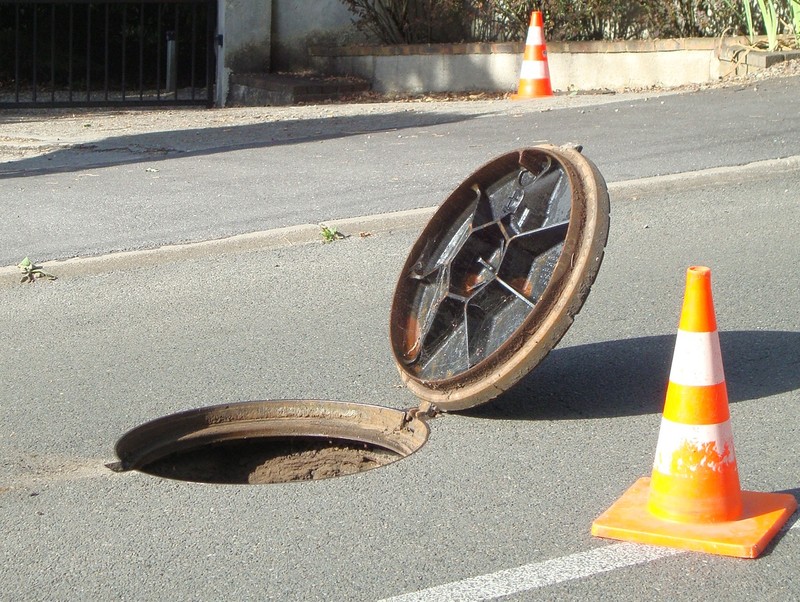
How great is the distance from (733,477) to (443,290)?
1.78 meters

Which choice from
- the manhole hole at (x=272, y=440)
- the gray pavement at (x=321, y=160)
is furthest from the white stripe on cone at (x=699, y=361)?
the gray pavement at (x=321, y=160)

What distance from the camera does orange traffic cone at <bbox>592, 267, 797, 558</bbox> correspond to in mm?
3561

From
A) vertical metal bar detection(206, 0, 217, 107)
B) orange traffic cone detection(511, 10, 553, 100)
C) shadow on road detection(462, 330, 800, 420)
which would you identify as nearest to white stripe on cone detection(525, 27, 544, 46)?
orange traffic cone detection(511, 10, 553, 100)

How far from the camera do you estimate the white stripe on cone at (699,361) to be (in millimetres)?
3578

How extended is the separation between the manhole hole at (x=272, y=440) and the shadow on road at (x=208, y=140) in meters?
5.50

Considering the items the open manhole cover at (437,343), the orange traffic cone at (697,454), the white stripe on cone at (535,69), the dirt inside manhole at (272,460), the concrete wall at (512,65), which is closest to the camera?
the orange traffic cone at (697,454)

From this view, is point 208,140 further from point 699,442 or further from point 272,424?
point 699,442

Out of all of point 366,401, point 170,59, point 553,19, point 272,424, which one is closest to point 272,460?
point 272,424

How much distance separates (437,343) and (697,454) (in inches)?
63.5

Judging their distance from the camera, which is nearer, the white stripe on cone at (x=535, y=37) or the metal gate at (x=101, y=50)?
the white stripe on cone at (x=535, y=37)

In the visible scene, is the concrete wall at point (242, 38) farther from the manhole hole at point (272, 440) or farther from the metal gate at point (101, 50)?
the manhole hole at point (272, 440)

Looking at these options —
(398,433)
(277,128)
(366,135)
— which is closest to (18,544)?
(398,433)

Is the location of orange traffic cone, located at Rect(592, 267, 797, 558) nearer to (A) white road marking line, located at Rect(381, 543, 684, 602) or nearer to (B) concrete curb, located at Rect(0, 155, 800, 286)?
(A) white road marking line, located at Rect(381, 543, 684, 602)

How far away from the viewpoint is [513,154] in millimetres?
4973
